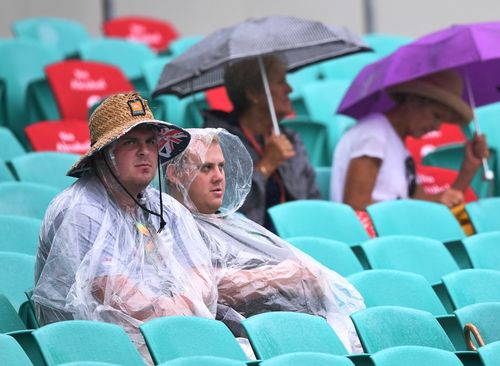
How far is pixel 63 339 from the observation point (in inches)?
136

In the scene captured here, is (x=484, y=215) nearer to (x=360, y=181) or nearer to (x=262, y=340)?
(x=360, y=181)

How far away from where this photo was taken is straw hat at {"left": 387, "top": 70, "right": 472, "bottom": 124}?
6434mm

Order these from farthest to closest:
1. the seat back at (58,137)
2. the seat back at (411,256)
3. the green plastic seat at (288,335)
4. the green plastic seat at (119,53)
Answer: the green plastic seat at (119,53)
the seat back at (58,137)
the seat back at (411,256)
the green plastic seat at (288,335)

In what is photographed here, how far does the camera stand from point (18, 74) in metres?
7.86

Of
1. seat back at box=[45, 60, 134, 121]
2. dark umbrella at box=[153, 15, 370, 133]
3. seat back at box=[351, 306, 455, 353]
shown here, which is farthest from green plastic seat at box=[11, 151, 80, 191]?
seat back at box=[351, 306, 455, 353]

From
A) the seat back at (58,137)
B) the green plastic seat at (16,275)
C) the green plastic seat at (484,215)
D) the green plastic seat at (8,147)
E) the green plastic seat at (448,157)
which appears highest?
the green plastic seat at (16,275)

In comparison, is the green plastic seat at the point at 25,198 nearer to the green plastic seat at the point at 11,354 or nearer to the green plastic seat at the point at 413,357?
the green plastic seat at the point at 11,354

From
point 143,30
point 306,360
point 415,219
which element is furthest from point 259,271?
point 143,30

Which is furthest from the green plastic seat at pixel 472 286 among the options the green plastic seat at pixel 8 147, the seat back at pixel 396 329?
the green plastic seat at pixel 8 147

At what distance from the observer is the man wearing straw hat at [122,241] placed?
4059mm

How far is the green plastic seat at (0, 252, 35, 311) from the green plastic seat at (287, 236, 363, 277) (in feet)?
3.10

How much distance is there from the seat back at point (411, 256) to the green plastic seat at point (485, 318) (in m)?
0.77

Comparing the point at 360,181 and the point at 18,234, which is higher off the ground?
the point at 18,234

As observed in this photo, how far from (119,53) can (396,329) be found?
16.3 feet
